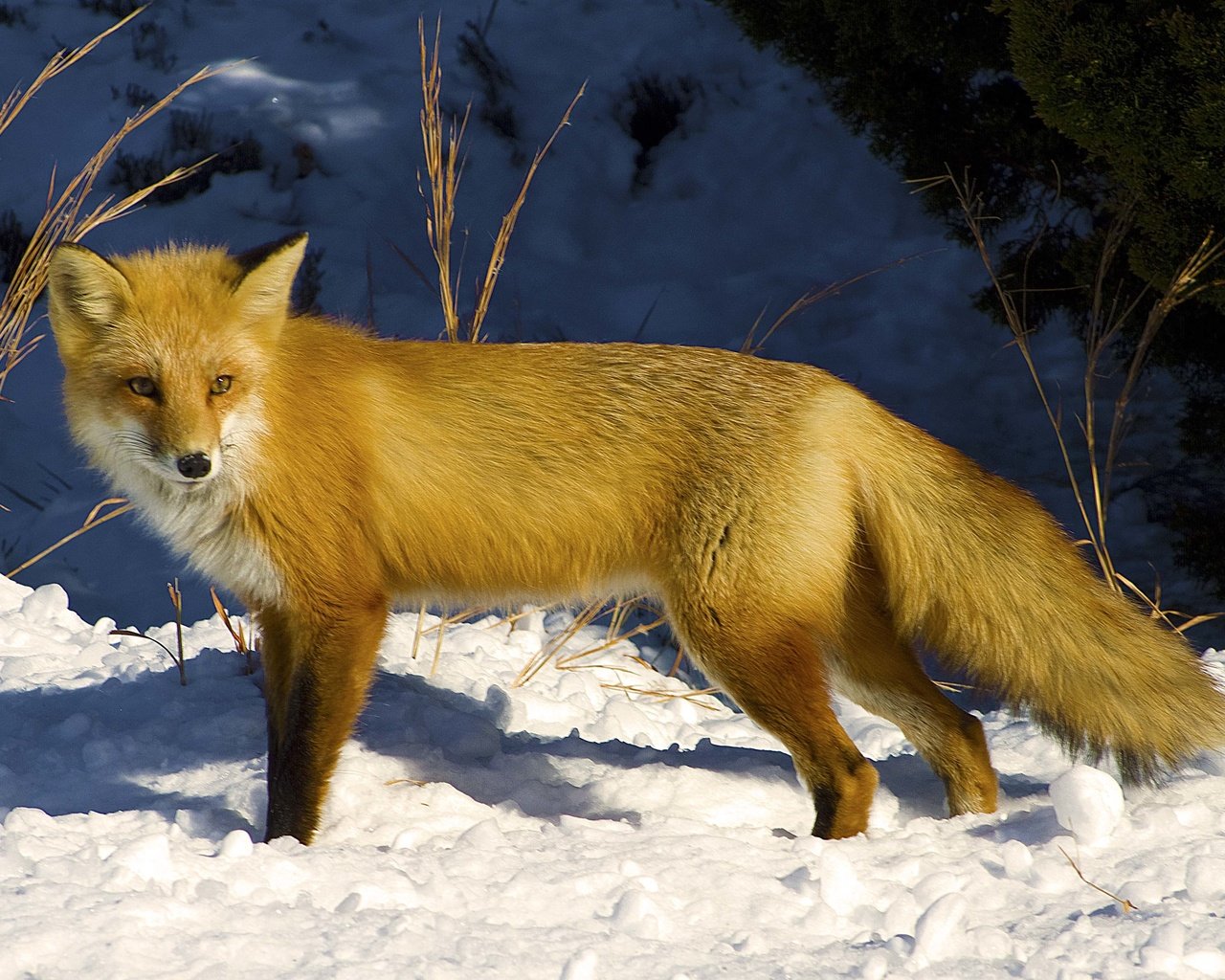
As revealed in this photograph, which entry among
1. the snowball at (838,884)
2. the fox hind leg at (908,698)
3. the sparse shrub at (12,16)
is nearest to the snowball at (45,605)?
the fox hind leg at (908,698)

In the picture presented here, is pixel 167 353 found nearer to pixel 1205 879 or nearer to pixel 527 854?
pixel 527 854

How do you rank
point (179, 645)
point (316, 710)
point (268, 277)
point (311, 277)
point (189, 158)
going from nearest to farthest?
1. point (316, 710)
2. point (268, 277)
3. point (179, 645)
4. point (311, 277)
5. point (189, 158)

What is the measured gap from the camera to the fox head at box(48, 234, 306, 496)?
8.92 feet

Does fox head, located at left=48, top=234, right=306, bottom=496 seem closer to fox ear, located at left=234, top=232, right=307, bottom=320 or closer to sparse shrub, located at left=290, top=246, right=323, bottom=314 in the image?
fox ear, located at left=234, top=232, right=307, bottom=320

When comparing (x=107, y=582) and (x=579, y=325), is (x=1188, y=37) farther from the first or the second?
(x=107, y=582)

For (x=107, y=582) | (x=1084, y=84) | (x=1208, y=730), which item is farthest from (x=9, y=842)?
(x=107, y=582)

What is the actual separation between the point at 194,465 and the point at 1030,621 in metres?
1.98

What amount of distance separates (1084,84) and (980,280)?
4.42 m

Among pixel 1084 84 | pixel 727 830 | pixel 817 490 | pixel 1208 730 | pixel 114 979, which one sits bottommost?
pixel 727 830

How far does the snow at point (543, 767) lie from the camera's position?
2.15 m

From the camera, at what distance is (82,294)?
9.29 ft

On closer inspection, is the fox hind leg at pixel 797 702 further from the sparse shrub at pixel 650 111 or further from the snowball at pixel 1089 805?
the sparse shrub at pixel 650 111

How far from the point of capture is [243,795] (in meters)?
3.11

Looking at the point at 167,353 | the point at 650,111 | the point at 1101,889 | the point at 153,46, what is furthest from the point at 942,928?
the point at 153,46
